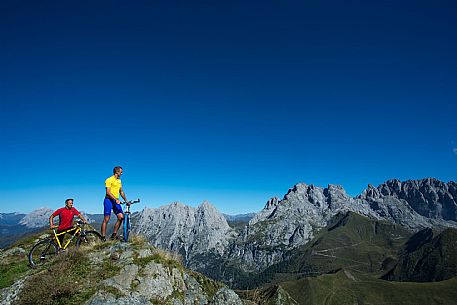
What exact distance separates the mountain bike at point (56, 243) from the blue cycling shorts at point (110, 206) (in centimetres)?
189

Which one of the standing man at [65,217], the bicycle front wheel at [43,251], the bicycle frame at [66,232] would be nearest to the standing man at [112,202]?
the bicycle frame at [66,232]

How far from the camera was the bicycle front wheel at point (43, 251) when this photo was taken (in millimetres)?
17945

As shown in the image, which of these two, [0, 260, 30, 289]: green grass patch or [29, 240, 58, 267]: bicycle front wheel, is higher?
[29, 240, 58, 267]: bicycle front wheel

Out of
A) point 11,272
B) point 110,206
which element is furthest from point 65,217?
point 11,272

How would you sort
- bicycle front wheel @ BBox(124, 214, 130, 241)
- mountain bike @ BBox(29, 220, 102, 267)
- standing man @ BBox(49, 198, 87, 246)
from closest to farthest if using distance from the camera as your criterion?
1. mountain bike @ BBox(29, 220, 102, 267)
2. standing man @ BBox(49, 198, 87, 246)
3. bicycle front wheel @ BBox(124, 214, 130, 241)

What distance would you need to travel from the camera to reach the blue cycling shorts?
19.7 m

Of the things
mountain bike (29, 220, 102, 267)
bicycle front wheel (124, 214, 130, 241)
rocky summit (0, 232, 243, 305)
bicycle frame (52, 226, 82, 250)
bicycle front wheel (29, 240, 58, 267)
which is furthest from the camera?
bicycle front wheel (124, 214, 130, 241)

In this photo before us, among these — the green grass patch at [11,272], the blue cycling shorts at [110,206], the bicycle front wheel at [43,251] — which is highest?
the blue cycling shorts at [110,206]

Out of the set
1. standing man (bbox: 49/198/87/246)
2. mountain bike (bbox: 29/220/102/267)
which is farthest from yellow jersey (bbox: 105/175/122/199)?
mountain bike (bbox: 29/220/102/267)

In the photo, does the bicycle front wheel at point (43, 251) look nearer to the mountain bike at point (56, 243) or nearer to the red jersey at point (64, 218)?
the mountain bike at point (56, 243)

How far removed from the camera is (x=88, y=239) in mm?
20234

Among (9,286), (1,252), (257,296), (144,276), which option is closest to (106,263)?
(144,276)

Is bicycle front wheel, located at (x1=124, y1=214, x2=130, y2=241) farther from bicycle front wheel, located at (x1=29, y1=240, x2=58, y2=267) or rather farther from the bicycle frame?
bicycle front wheel, located at (x1=29, y1=240, x2=58, y2=267)

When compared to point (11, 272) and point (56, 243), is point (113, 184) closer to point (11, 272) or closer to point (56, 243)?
point (56, 243)
